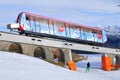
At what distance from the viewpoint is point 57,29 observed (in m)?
50.0

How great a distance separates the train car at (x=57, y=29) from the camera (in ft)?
151

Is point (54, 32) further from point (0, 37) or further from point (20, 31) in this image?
point (0, 37)

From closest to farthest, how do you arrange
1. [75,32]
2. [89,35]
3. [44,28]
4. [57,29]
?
[44,28]
[57,29]
[75,32]
[89,35]

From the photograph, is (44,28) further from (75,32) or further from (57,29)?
(75,32)

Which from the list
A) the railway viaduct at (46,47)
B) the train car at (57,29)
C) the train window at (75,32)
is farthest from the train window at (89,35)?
the train window at (75,32)

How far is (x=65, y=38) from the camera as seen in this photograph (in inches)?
2028

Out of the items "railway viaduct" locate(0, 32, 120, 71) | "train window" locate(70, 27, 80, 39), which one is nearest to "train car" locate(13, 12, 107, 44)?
"train window" locate(70, 27, 80, 39)

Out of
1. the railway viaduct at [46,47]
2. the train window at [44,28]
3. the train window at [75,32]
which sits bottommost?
the railway viaduct at [46,47]

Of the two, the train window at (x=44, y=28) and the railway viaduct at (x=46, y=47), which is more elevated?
the train window at (x=44, y=28)

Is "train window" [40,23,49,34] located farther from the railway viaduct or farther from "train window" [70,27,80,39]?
"train window" [70,27,80,39]

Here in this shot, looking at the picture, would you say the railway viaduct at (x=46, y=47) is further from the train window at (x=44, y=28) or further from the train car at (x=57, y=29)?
the train window at (x=44, y=28)

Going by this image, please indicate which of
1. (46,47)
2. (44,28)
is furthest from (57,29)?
(46,47)

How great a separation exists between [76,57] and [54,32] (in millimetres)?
26077

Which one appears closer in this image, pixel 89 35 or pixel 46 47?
pixel 46 47
